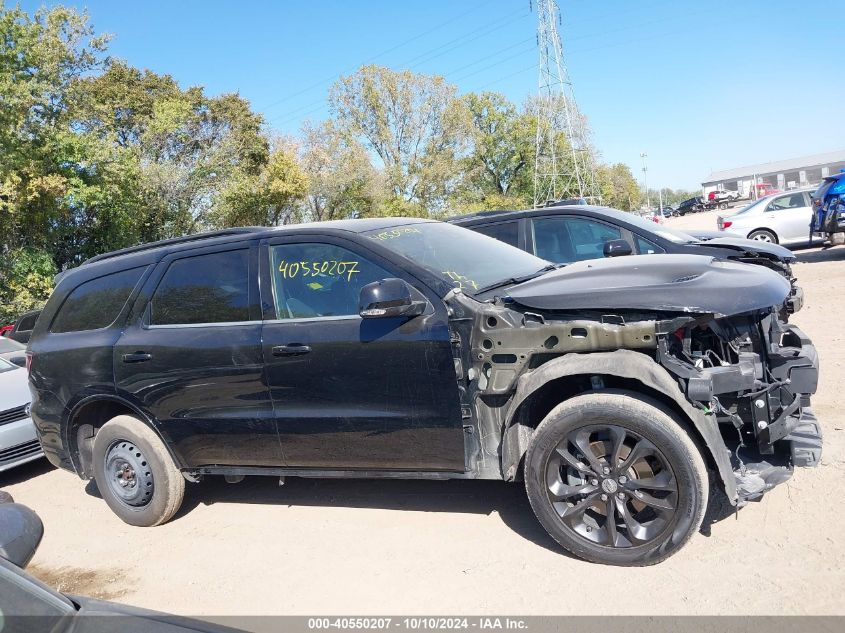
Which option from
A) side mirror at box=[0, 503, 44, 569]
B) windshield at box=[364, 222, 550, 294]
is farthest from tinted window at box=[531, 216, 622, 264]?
side mirror at box=[0, 503, 44, 569]

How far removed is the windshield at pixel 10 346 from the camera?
8258 millimetres

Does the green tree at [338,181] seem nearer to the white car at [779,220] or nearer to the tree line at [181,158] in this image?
the tree line at [181,158]

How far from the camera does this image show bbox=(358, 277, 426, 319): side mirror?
12.2 feet

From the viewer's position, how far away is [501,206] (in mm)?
54688

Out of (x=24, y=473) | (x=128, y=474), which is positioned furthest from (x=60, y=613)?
(x=24, y=473)

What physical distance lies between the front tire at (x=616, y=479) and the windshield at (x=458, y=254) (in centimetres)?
98

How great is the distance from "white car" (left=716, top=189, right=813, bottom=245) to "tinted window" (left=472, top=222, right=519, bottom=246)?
36.6ft

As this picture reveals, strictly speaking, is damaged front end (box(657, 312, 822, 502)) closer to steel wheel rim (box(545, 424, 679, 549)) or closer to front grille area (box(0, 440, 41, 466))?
steel wheel rim (box(545, 424, 679, 549))

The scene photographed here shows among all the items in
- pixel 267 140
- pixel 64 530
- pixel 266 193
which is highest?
pixel 267 140

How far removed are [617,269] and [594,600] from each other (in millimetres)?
1732

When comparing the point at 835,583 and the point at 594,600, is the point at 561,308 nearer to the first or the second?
the point at 594,600

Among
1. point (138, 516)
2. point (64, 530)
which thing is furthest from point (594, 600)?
point (64, 530)

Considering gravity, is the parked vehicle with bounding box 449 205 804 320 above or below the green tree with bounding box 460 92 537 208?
below

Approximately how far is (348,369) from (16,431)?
4190 millimetres
